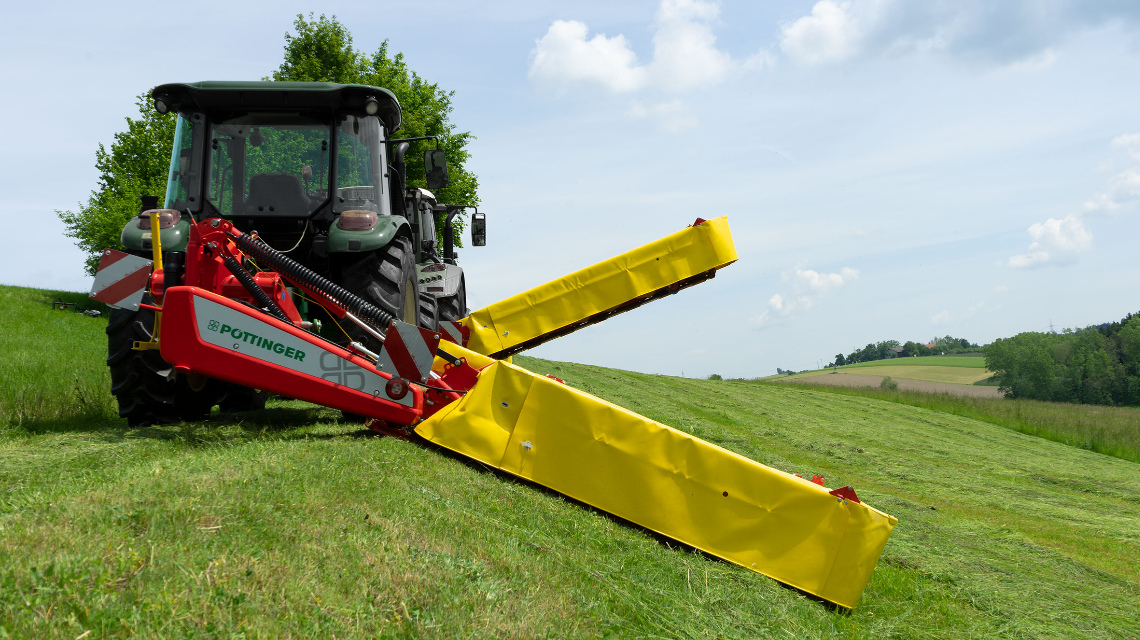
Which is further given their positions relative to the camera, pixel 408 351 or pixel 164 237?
pixel 164 237

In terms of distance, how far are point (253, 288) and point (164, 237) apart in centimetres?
132

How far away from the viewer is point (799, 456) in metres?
9.21

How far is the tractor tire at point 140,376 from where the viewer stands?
17.7ft

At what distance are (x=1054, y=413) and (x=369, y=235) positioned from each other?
23.5 meters

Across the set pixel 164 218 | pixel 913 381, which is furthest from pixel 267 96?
pixel 913 381

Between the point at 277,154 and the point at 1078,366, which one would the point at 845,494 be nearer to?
the point at 277,154

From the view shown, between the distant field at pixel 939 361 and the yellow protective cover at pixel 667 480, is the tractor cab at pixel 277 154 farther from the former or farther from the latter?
the distant field at pixel 939 361

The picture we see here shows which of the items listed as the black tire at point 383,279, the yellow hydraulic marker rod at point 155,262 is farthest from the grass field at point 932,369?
→ the yellow hydraulic marker rod at point 155,262

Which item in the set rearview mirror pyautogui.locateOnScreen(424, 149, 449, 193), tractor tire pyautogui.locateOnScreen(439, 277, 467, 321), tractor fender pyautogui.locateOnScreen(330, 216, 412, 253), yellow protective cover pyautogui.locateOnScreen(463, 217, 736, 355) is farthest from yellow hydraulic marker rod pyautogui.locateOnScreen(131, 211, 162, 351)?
tractor tire pyautogui.locateOnScreen(439, 277, 467, 321)

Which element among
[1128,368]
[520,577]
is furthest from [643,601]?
[1128,368]

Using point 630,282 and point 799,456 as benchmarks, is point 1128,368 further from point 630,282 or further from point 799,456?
point 630,282

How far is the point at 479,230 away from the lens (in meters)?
9.74

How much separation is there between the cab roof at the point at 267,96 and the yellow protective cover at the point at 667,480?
287 centimetres

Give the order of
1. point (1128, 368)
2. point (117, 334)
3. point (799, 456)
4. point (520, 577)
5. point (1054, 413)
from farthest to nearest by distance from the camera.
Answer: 1. point (1128, 368)
2. point (1054, 413)
3. point (799, 456)
4. point (117, 334)
5. point (520, 577)
